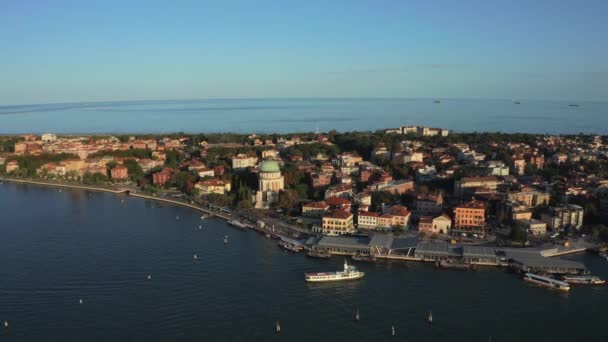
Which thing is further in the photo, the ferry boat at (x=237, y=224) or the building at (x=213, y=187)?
the building at (x=213, y=187)

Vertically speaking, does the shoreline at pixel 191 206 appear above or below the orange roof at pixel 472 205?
below

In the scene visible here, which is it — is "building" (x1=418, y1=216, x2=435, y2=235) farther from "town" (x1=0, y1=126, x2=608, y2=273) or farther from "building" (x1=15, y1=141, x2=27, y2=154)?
"building" (x1=15, y1=141, x2=27, y2=154)

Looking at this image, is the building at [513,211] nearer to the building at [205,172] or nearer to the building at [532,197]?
the building at [532,197]

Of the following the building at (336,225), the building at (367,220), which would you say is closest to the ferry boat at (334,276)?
the building at (336,225)

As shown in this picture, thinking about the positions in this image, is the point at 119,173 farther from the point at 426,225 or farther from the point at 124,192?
the point at 426,225

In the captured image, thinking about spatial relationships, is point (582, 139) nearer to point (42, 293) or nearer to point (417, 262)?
point (417, 262)

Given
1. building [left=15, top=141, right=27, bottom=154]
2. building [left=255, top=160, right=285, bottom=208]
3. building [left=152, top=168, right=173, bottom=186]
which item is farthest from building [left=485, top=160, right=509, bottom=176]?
building [left=15, top=141, right=27, bottom=154]
